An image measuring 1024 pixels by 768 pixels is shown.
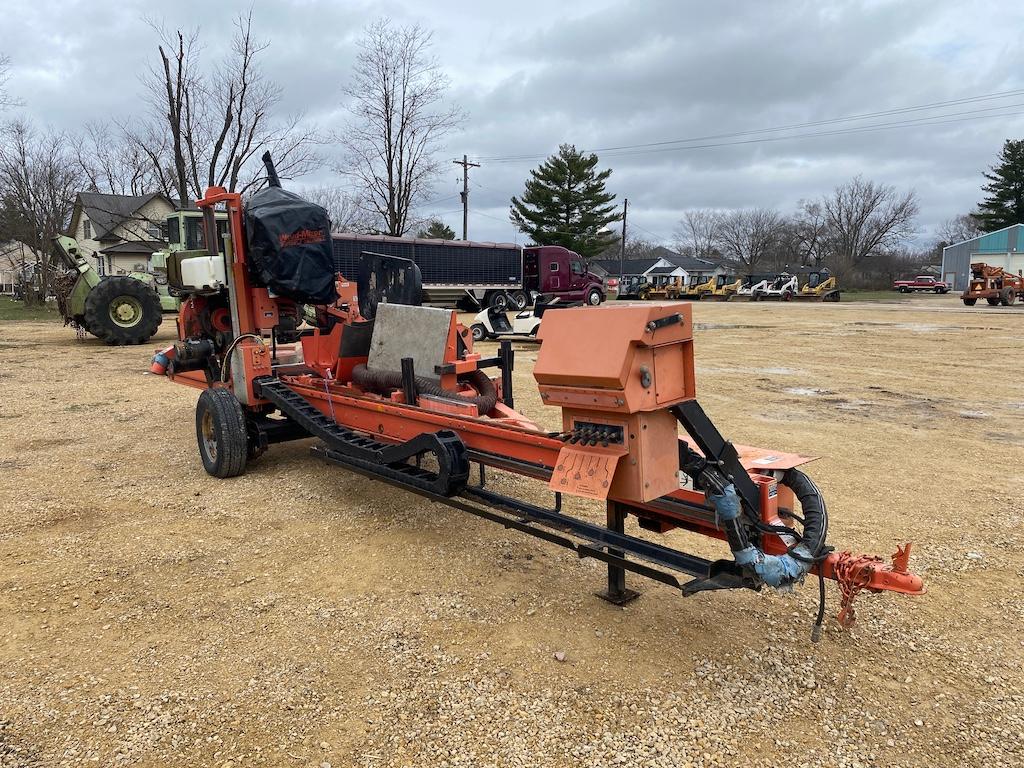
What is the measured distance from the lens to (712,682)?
2.82 metres

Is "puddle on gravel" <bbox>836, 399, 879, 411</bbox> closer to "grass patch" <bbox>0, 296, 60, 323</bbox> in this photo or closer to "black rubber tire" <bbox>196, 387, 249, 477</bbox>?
"black rubber tire" <bbox>196, 387, 249, 477</bbox>

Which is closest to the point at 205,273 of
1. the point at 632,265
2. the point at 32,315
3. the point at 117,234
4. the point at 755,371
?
the point at 755,371

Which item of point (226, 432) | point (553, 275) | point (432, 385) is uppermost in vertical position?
point (553, 275)

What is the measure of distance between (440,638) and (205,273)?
Result: 12.8ft

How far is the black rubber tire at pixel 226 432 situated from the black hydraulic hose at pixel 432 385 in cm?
94

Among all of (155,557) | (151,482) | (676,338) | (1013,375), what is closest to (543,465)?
(676,338)

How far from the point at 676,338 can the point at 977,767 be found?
1780 mm

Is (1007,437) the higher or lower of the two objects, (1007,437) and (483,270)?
the lower

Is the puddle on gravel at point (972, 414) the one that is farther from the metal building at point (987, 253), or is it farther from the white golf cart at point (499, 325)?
the metal building at point (987, 253)

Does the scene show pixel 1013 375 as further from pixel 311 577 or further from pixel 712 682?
pixel 311 577

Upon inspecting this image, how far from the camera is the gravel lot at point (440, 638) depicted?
97.7 inches

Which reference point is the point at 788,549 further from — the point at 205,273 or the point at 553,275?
the point at 553,275

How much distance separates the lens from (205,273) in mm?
5664

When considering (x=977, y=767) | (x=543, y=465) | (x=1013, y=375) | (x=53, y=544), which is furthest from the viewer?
(x=1013, y=375)
